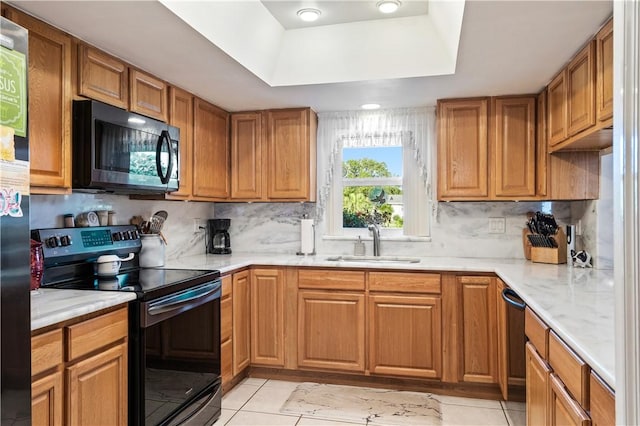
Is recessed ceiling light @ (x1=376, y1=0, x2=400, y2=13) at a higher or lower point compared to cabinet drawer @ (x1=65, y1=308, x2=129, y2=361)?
higher

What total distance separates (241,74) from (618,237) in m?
2.44

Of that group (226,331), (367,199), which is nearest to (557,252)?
(367,199)

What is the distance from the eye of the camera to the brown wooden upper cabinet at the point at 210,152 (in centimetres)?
319

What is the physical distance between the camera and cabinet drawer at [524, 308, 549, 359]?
1.65 m

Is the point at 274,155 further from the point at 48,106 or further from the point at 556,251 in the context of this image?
the point at 556,251

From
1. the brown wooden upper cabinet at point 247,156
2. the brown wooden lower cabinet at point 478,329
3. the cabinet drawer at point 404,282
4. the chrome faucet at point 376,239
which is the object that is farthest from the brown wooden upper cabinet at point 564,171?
the brown wooden upper cabinet at point 247,156

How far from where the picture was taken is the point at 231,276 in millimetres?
Result: 3004

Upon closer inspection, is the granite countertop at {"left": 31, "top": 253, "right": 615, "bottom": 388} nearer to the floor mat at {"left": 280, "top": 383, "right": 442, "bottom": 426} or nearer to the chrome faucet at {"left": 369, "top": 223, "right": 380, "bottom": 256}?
the chrome faucet at {"left": 369, "top": 223, "right": 380, "bottom": 256}

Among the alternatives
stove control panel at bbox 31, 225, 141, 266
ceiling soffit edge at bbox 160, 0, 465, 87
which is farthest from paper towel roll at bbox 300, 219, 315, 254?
stove control panel at bbox 31, 225, 141, 266

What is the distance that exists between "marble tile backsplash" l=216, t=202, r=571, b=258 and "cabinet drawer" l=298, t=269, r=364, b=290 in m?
0.59

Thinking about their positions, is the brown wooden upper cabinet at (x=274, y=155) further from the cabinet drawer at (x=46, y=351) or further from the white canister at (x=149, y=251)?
the cabinet drawer at (x=46, y=351)

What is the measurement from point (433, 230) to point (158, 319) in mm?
2324

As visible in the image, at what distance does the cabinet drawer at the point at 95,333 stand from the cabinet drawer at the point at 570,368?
1.75m

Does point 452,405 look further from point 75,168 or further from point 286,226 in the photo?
point 75,168
